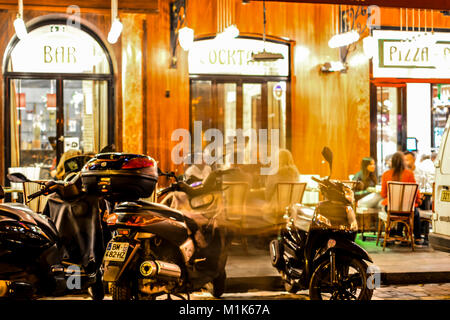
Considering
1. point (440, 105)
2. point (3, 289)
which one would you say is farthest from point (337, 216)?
point (440, 105)

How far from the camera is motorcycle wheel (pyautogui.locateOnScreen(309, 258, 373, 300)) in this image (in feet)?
18.8

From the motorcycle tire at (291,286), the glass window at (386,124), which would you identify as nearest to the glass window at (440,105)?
the glass window at (386,124)

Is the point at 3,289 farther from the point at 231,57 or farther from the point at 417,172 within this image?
the point at 417,172

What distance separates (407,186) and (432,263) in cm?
165

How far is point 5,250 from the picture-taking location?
16.1ft

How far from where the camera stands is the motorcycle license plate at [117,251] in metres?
4.60

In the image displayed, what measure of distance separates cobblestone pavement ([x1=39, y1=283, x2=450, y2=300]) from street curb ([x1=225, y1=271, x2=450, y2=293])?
0.54 feet

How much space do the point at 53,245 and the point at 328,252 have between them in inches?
108

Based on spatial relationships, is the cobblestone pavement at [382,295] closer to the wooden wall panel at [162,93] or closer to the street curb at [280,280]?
the street curb at [280,280]

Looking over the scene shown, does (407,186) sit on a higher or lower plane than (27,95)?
lower

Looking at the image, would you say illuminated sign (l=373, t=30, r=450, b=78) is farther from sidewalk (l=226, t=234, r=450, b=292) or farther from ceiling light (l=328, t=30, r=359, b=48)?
sidewalk (l=226, t=234, r=450, b=292)

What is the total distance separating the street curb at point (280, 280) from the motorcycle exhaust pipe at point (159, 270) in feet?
8.05
